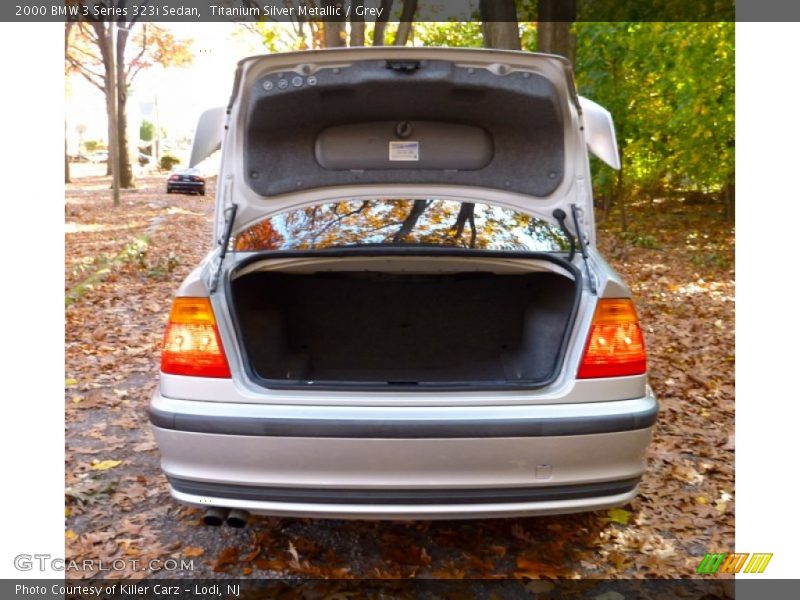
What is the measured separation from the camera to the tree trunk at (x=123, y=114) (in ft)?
84.0

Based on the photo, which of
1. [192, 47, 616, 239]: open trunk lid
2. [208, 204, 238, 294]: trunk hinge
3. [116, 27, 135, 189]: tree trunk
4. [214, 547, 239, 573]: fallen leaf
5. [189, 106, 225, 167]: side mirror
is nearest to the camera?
[208, 204, 238, 294]: trunk hinge

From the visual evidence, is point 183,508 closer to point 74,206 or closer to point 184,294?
point 184,294

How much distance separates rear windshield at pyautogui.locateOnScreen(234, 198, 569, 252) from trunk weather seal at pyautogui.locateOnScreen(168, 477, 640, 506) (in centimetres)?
127

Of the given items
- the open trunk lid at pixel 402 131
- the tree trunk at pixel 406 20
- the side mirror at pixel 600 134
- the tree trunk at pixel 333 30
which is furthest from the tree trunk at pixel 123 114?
the side mirror at pixel 600 134

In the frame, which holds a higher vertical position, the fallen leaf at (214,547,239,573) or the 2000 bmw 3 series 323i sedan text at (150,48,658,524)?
the 2000 bmw 3 series 323i sedan text at (150,48,658,524)

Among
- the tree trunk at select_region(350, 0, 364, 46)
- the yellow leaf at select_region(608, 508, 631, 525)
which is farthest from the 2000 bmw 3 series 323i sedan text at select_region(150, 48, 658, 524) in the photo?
the tree trunk at select_region(350, 0, 364, 46)

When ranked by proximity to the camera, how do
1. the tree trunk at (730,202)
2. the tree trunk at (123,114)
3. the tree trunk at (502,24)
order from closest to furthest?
1. the tree trunk at (502,24)
2. the tree trunk at (730,202)
3. the tree trunk at (123,114)

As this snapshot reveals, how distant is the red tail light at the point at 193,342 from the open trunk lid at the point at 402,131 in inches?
35.0

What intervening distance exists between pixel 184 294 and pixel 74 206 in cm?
1920

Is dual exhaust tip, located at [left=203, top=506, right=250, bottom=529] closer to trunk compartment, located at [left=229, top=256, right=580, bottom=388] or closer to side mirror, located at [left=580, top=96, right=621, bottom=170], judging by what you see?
trunk compartment, located at [left=229, top=256, right=580, bottom=388]

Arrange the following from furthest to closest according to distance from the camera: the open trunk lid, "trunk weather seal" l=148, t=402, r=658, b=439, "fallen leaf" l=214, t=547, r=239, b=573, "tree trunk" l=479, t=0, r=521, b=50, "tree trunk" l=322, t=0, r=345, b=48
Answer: "tree trunk" l=322, t=0, r=345, b=48
"tree trunk" l=479, t=0, r=521, b=50
the open trunk lid
"fallen leaf" l=214, t=547, r=239, b=573
"trunk weather seal" l=148, t=402, r=658, b=439

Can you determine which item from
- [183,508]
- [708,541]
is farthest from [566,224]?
[183,508]

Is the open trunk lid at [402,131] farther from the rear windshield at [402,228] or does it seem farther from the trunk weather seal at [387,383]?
the trunk weather seal at [387,383]

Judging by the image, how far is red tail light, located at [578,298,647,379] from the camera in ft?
8.66
